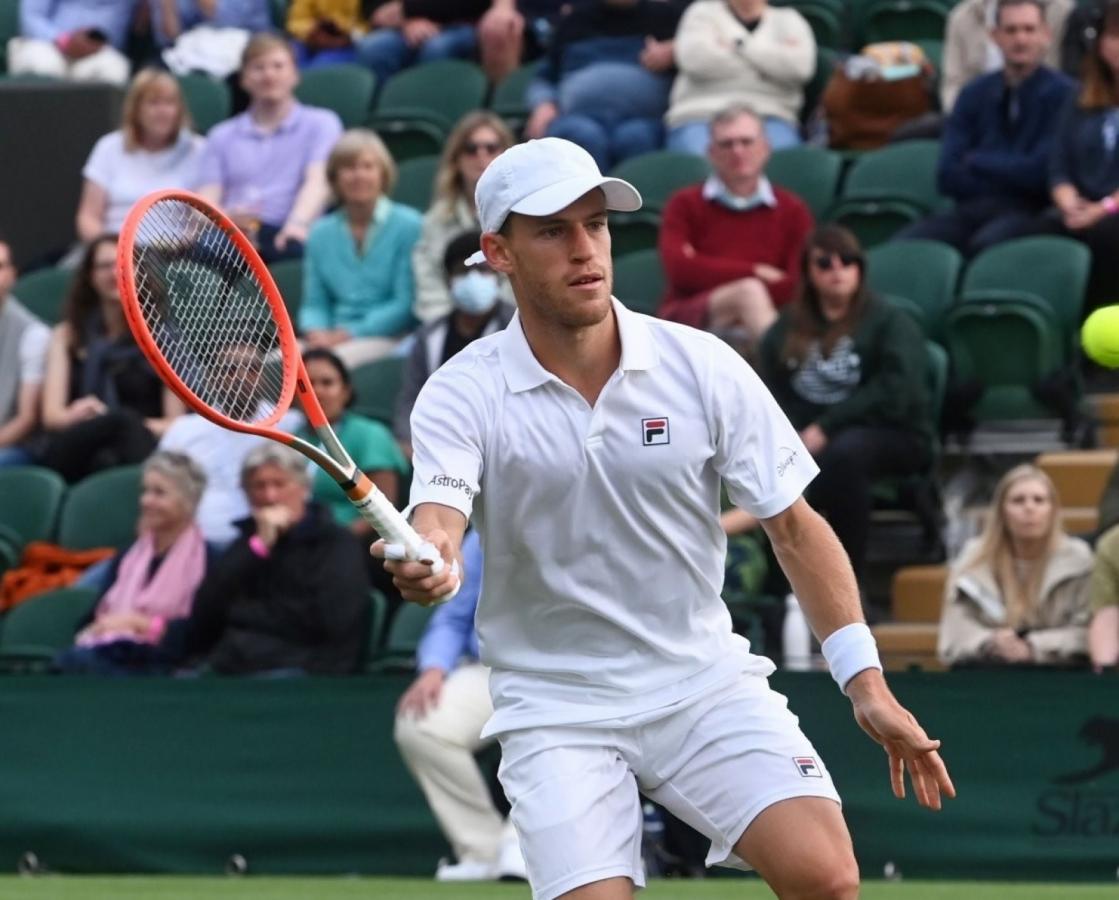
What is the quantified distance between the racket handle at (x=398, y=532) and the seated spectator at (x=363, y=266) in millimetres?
6573

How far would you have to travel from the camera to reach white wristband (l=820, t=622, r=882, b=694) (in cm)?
457

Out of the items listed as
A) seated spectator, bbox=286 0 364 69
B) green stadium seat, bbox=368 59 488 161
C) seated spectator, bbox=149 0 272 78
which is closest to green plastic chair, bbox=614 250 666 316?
green stadium seat, bbox=368 59 488 161

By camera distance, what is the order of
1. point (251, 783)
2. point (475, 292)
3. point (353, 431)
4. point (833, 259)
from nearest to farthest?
point (251, 783)
point (833, 259)
point (353, 431)
point (475, 292)

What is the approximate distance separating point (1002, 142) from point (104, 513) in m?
4.26

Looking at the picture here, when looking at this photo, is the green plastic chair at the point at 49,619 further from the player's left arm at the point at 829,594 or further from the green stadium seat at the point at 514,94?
the player's left arm at the point at 829,594

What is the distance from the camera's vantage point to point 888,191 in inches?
426

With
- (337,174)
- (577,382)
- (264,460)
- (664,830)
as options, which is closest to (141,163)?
(337,174)

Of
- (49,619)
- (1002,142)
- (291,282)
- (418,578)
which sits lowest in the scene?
(49,619)

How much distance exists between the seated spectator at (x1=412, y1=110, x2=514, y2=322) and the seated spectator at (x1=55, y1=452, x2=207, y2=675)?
1.58 metres

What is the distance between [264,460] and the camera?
29.8ft

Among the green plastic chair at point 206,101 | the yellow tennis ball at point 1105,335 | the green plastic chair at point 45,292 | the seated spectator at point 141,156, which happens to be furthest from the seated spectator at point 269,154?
the yellow tennis ball at point 1105,335

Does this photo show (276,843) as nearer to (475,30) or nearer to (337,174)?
(337,174)

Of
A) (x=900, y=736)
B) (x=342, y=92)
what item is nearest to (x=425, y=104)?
(x=342, y=92)

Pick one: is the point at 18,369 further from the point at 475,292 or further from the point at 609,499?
the point at 609,499
